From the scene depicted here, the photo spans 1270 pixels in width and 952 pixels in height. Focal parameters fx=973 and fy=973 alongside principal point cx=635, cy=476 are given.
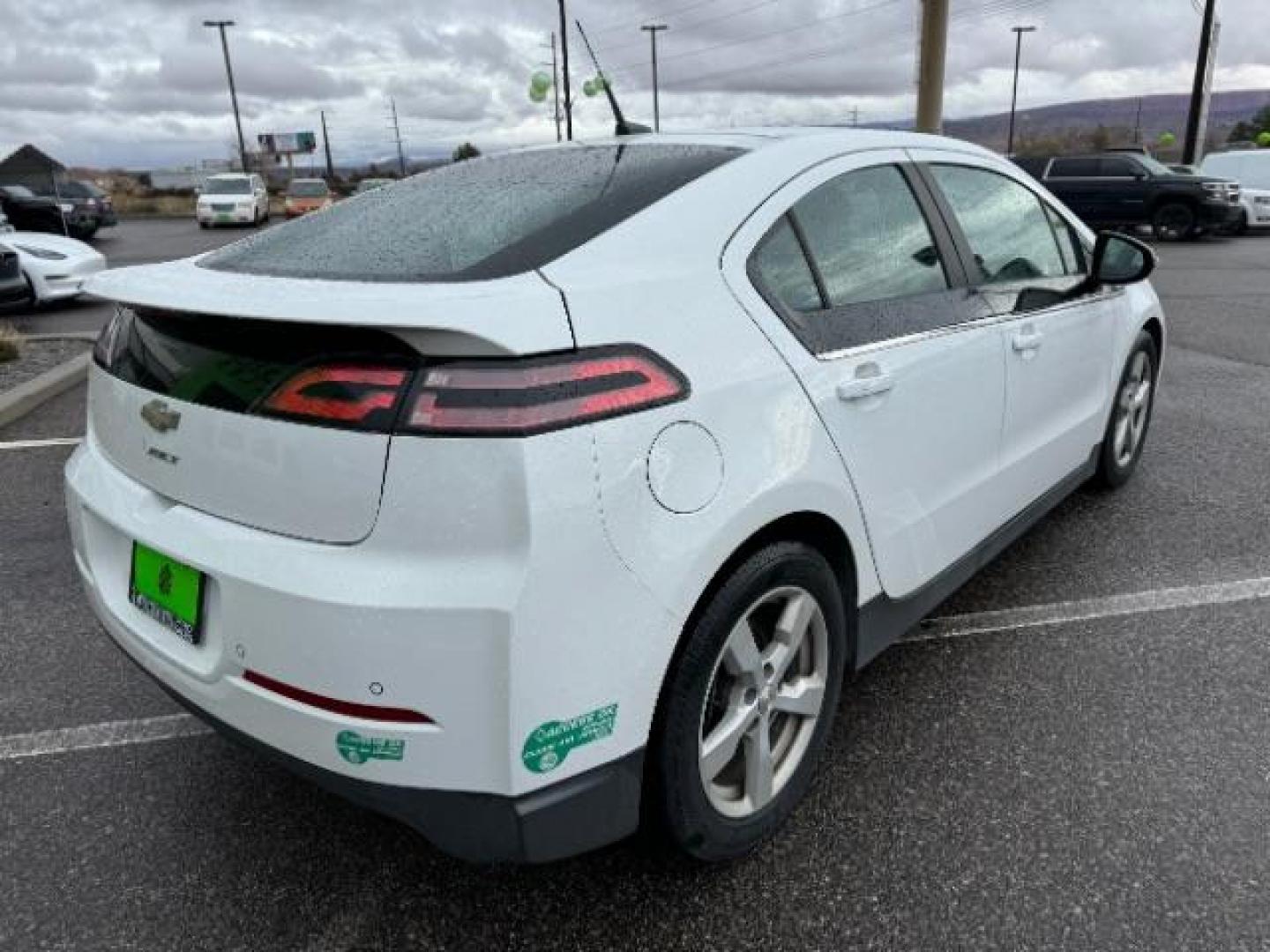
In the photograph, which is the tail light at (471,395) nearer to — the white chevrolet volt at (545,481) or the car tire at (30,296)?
the white chevrolet volt at (545,481)

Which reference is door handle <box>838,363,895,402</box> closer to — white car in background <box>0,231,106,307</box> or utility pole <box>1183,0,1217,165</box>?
white car in background <box>0,231,106,307</box>

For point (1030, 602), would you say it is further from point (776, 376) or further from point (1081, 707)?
point (776, 376)

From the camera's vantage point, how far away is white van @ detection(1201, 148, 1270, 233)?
67.7ft

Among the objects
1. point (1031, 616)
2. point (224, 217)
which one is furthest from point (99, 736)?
point (224, 217)

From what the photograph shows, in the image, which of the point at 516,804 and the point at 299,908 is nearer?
the point at 516,804

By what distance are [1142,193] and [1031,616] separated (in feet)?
61.5

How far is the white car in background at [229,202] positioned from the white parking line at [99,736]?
28.7 meters

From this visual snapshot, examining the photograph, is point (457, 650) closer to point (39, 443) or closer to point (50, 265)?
point (39, 443)

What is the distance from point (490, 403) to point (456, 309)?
0.57ft

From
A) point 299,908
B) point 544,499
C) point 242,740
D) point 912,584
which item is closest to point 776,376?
point 544,499

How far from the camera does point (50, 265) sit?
11031 millimetres

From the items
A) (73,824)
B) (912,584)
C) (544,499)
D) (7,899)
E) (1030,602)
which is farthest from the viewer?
(1030,602)

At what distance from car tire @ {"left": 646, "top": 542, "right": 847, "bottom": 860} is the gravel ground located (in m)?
6.38

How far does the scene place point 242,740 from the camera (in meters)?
1.84
